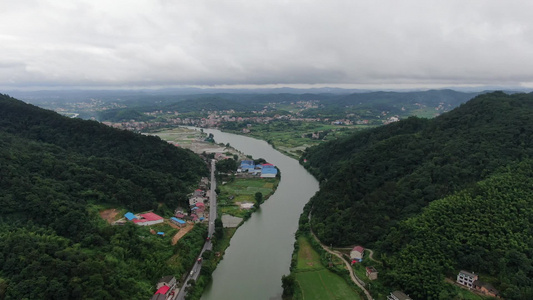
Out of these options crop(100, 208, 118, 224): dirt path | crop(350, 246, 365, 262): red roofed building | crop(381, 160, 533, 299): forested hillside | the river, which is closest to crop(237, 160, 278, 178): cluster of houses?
the river

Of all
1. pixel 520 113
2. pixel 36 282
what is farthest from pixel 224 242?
pixel 520 113

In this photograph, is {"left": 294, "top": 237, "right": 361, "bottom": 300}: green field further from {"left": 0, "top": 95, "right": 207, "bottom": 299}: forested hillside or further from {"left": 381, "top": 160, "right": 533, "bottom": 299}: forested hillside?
{"left": 0, "top": 95, "right": 207, "bottom": 299}: forested hillside

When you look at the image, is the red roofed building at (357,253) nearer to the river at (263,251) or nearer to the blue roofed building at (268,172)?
the river at (263,251)

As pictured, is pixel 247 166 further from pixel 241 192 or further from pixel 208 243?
pixel 208 243

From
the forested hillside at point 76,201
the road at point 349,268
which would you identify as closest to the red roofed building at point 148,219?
the forested hillside at point 76,201

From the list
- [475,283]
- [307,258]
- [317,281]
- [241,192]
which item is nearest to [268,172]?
[241,192]

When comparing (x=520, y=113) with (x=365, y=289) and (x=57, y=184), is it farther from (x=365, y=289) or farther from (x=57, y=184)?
(x=57, y=184)
